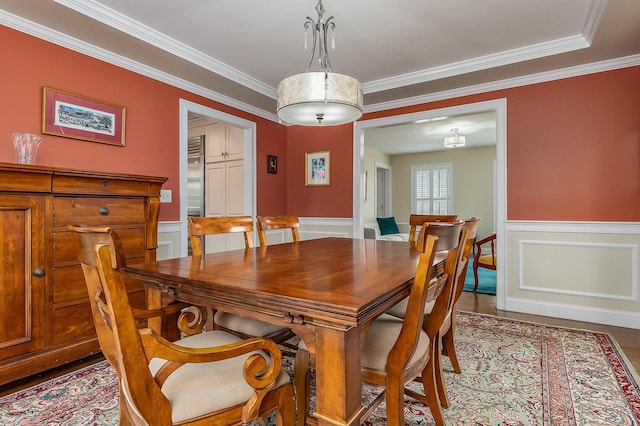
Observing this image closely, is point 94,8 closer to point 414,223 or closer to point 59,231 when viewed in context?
point 59,231

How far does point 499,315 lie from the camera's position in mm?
3305

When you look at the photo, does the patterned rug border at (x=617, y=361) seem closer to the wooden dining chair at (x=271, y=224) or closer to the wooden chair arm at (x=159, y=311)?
the wooden dining chair at (x=271, y=224)

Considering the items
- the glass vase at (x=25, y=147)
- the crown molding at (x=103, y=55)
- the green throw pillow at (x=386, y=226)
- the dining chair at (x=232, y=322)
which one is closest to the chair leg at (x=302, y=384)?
the dining chair at (x=232, y=322)

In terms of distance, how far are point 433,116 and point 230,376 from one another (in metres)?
3.63

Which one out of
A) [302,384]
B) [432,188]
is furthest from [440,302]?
[432,188]

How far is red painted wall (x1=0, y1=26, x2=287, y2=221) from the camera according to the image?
233 centimetres

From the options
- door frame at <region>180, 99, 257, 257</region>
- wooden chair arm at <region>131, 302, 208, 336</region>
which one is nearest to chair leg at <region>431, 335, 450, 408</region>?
wooden chair arm at <region>131, 302, 208, 336</region>

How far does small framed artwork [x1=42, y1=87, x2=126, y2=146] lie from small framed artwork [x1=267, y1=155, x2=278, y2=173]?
78.1 inches

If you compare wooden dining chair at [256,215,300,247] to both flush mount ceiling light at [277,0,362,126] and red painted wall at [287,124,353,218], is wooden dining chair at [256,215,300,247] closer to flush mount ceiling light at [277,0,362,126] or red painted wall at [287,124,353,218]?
flush mount ceiling light at [277,0,362,126]

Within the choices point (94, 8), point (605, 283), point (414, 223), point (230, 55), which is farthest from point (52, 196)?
point (605, 283)

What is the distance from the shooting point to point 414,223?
2820 mm

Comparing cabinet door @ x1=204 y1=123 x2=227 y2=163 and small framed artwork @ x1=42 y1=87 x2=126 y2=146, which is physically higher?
cabinet door @ x1=204 y1=123 x2=227 y2=163

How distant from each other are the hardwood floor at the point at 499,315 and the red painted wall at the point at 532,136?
38.0 inches

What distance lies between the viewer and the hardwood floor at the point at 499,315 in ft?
6.57
